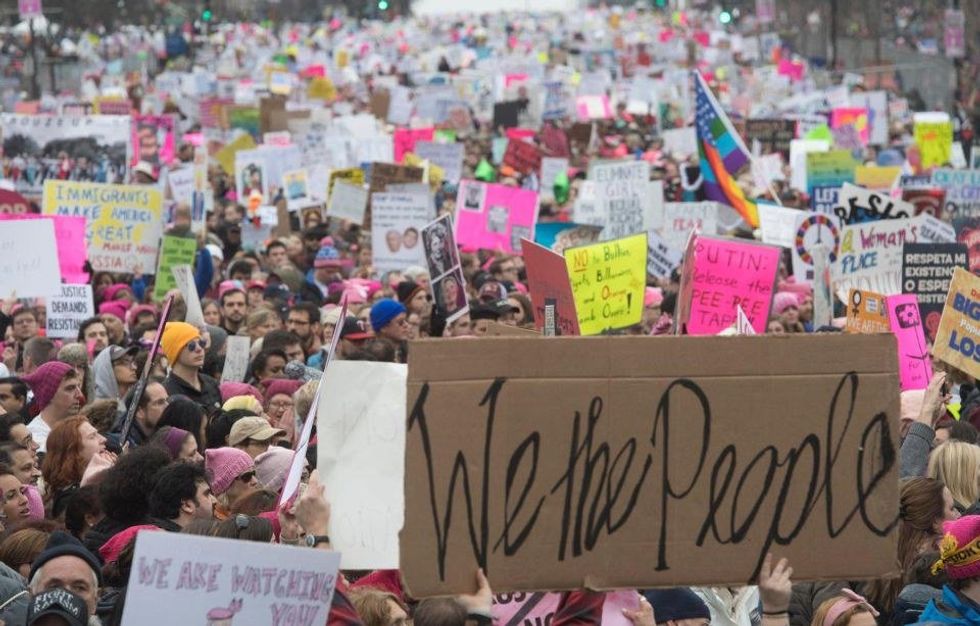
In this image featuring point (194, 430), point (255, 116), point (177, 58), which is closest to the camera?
point (194, 430)

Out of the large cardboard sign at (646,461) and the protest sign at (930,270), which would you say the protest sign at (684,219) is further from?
the large cardboard sign at (646,461)

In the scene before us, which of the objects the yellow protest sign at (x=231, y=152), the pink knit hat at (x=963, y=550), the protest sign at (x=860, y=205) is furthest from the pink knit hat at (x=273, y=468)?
the yellow protest sign at (x=231, y=152)

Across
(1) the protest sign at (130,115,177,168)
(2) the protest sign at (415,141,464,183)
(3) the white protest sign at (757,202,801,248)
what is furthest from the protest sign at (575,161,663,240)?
(1) the protest sign at (130,115,177,168)

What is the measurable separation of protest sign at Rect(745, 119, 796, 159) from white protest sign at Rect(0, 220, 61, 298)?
761 inches

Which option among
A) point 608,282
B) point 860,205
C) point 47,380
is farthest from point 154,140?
point 47,380

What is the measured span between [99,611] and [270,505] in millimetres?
1375

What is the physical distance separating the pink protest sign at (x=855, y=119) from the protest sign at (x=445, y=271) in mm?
20611

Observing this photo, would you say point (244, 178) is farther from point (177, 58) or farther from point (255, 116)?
point (177, 58)

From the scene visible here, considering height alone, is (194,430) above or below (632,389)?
below

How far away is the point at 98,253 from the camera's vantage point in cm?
1517

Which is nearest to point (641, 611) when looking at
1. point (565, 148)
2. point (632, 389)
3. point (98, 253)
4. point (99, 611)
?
point (632, 389)

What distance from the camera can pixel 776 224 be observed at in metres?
16.7

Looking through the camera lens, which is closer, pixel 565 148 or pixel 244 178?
pixel 244 178

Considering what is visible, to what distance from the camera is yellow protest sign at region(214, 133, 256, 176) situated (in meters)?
28.2
